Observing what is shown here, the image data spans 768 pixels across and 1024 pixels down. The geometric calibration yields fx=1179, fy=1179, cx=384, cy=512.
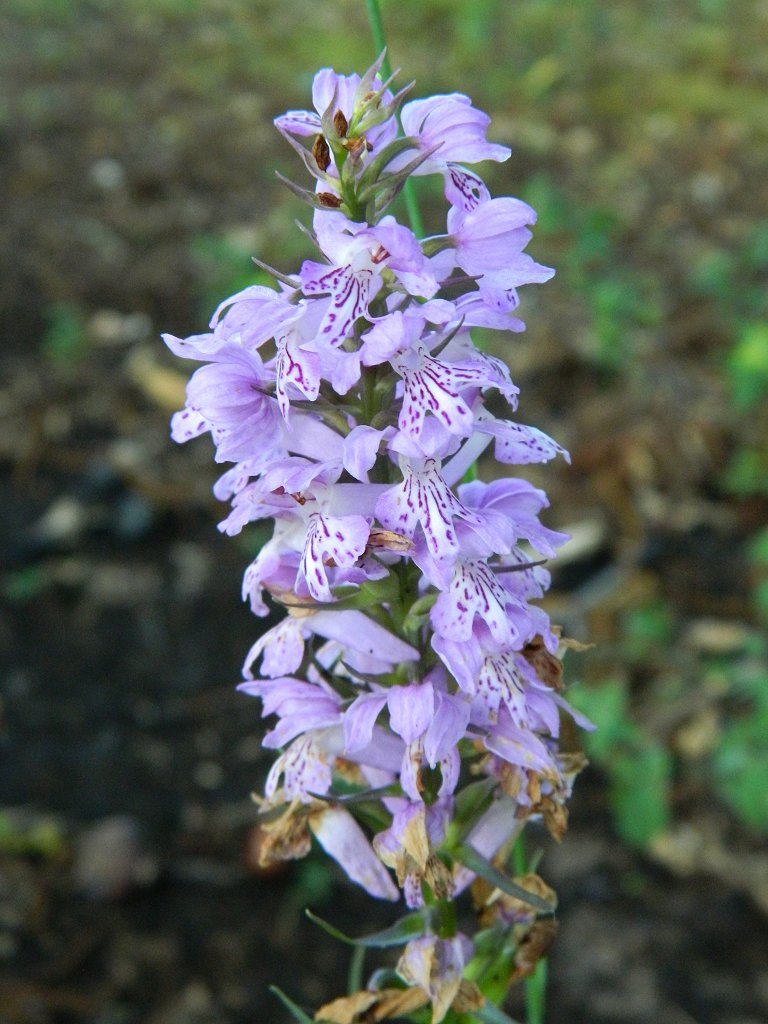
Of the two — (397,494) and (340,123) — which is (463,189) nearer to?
(340,123)

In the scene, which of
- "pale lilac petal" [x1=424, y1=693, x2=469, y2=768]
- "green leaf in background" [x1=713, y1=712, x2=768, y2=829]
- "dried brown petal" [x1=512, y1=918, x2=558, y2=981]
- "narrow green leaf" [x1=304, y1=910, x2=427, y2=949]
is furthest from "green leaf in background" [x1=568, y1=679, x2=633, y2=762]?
"pale lilac petal" [x1=424, y1=693, x2=469, y2=768]

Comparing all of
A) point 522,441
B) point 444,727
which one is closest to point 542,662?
point 444,727

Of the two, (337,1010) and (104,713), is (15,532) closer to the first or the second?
(104,713)

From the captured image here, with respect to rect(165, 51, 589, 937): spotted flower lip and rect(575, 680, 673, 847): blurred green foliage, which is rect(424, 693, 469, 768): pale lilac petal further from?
rect(575, 680, 673, 847): blurred green foliage

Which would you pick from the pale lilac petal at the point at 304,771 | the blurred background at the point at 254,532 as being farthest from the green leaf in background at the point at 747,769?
the pale lilac petal at the point at 304,771

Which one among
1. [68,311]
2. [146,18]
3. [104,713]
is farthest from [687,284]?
[146,18]

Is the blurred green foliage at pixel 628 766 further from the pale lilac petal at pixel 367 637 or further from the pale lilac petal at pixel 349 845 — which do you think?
the pale lilac petal at pixel 367 637
